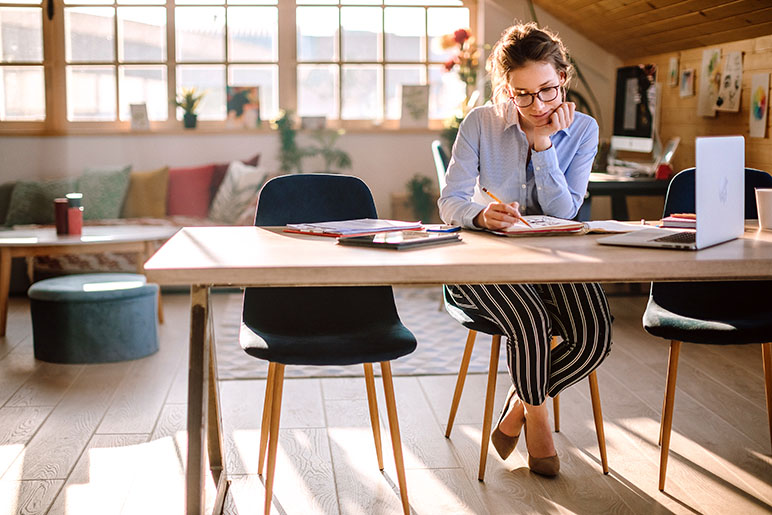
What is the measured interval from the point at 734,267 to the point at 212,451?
1.40m

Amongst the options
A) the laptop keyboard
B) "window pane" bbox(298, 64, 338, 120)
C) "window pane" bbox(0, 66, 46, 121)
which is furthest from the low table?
the laptop keyboard

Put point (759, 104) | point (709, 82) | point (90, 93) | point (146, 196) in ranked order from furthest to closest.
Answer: point (90, 93) → point (146, 196) → point (709, 82) → point (759, 104)

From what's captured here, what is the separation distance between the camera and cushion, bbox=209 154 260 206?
18.5ft

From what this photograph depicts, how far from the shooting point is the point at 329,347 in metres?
2.06

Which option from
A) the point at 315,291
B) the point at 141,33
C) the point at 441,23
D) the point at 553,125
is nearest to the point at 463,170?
the point at 553,125

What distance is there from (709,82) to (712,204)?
2908mm

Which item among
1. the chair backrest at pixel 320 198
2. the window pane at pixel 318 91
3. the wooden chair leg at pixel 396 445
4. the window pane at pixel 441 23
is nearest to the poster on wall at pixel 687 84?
the window pane at pixel 441 23

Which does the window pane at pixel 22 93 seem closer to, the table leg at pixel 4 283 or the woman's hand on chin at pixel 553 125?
the table leg at pixel 4 283

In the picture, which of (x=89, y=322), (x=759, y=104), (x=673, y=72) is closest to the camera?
(x=89, y=322)

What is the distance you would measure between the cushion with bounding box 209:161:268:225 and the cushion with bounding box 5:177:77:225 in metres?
0.95

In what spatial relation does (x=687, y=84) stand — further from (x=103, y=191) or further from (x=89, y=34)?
(x=89, y=34)

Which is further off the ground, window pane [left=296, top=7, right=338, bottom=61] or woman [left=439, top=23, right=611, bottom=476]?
window pane [left=296, top=7, right=338, bottom=61]

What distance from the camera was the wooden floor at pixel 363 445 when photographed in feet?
7.38

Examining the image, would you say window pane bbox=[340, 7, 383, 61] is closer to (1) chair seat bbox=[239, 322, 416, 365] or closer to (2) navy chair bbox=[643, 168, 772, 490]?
(2) navy chair bbox=[643, 168, 772, 490]
